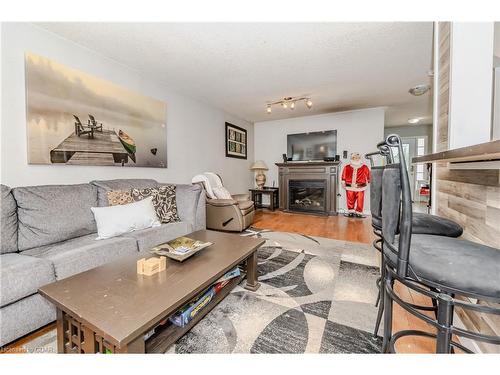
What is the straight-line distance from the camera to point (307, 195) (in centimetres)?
497

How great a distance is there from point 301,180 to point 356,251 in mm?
2615

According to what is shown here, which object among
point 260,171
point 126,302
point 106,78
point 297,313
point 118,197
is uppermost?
point 106,78

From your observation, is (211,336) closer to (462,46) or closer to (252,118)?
(462,46)

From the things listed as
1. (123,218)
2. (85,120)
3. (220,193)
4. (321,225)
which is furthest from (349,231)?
(85,120)

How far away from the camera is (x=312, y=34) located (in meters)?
2.05

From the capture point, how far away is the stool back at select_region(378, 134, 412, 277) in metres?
0.68

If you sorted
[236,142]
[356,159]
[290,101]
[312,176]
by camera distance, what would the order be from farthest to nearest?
[236,142] < [312,176] < [356,159] < [290,101]

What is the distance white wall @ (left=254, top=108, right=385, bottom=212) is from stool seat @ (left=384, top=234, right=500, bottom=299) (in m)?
4.23

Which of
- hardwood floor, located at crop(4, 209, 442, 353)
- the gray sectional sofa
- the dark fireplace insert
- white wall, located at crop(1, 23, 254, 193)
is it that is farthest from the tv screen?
the gray sectional sofa

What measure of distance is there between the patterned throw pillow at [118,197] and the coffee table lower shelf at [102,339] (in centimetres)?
120

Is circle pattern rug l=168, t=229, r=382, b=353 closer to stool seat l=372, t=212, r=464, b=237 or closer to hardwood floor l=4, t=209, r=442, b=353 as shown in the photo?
hardwood floor l=4, t=209, r=442, b=353

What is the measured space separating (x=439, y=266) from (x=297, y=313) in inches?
39.8

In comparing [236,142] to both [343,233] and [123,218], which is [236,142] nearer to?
[343,233]
